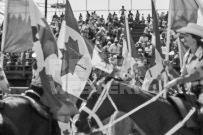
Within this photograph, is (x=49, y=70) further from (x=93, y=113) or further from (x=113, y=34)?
(x=113, y=34)

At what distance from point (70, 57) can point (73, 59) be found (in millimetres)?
158

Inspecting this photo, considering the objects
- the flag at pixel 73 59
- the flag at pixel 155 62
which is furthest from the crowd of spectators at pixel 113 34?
the flag at pixel 73 59

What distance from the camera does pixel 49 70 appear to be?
392 inches

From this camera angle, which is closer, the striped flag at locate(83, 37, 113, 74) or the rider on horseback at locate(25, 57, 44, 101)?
the rider on horseback at locate(25, 57, 44, 101)

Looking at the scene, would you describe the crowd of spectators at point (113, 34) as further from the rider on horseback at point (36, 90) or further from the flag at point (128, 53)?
the rider on horseback at point (36, 90)

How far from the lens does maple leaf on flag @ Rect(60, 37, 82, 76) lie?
12.0 m

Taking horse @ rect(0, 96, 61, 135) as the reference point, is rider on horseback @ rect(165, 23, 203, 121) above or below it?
above

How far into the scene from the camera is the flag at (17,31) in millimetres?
11977

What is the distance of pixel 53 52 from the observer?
1009 centimetres

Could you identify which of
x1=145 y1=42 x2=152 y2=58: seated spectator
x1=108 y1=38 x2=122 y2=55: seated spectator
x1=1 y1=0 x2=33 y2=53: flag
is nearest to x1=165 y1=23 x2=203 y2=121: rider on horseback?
x1=1 y1=0 x2=33 y2=53: flag

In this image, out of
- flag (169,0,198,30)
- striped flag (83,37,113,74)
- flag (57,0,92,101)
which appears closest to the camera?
flag (57,0,92,101)

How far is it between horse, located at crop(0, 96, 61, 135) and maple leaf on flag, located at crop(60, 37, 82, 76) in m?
2.15

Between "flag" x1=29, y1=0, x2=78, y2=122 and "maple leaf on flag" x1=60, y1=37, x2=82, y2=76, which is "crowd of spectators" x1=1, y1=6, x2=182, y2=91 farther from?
"flag" x1=29, y1=0, x2=78, y2=122

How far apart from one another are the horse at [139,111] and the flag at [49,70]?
1268 millimetres
